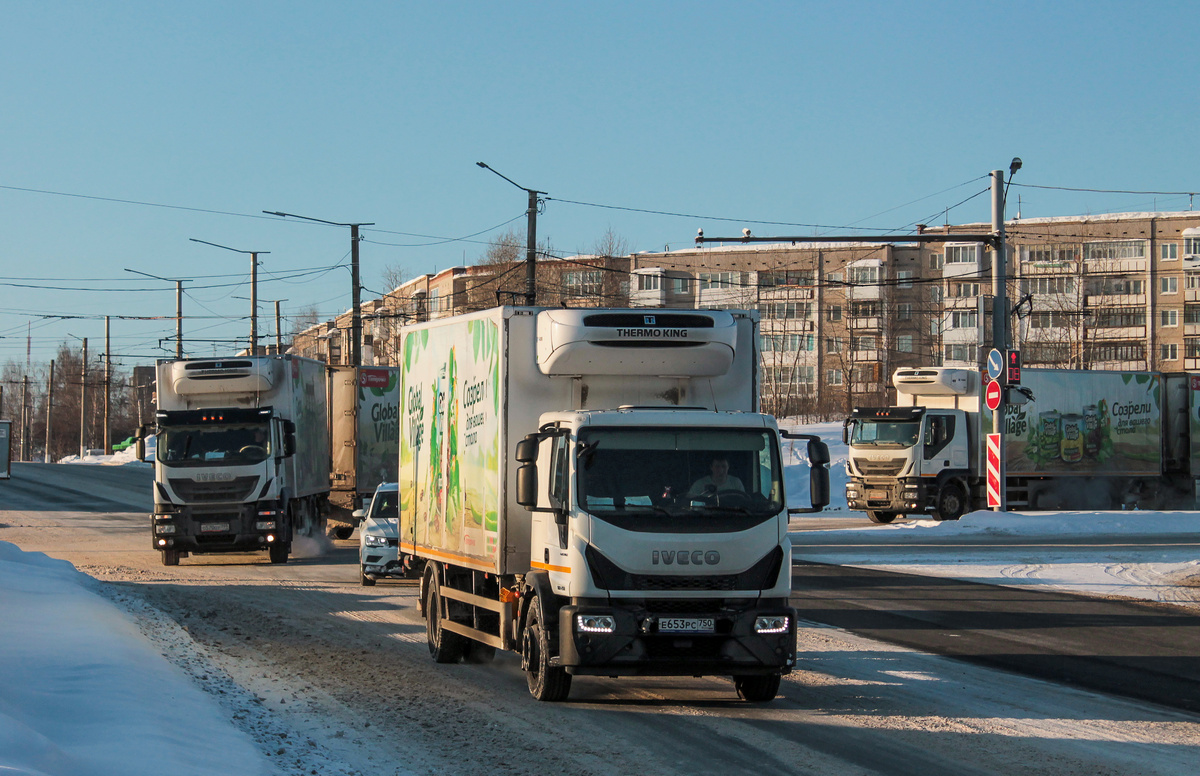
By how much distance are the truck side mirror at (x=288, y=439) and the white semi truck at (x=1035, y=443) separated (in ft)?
52.6

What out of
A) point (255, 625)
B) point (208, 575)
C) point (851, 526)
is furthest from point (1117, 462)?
point (255, 625)

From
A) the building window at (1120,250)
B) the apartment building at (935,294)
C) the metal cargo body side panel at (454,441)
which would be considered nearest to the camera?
the metal cargo body side panel at (454,441)

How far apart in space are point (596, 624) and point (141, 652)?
466cm

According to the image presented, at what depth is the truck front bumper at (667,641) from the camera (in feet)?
30.2

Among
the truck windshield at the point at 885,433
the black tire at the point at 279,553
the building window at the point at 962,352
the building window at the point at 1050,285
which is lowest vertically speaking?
the black tire at the point at 279,553

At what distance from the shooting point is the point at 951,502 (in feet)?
A: 112

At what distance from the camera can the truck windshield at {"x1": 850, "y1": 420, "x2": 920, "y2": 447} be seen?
111 feet

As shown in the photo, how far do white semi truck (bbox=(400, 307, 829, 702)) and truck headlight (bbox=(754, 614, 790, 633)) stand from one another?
0.04 feet

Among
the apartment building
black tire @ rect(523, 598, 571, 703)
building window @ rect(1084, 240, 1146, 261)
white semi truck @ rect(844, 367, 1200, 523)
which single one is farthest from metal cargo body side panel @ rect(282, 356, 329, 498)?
building window @ rect(1084, 240, 1146, 261)

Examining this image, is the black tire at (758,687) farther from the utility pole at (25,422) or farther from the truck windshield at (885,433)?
the utility pole at (25,422)

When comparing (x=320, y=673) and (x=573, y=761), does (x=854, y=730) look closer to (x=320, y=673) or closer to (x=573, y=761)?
(x=573, y=761)

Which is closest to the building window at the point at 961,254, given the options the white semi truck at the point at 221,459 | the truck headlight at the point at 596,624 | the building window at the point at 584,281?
the building window at the point at 584,281

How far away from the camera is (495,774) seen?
298 inches

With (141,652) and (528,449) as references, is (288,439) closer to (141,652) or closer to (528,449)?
(141,652)
